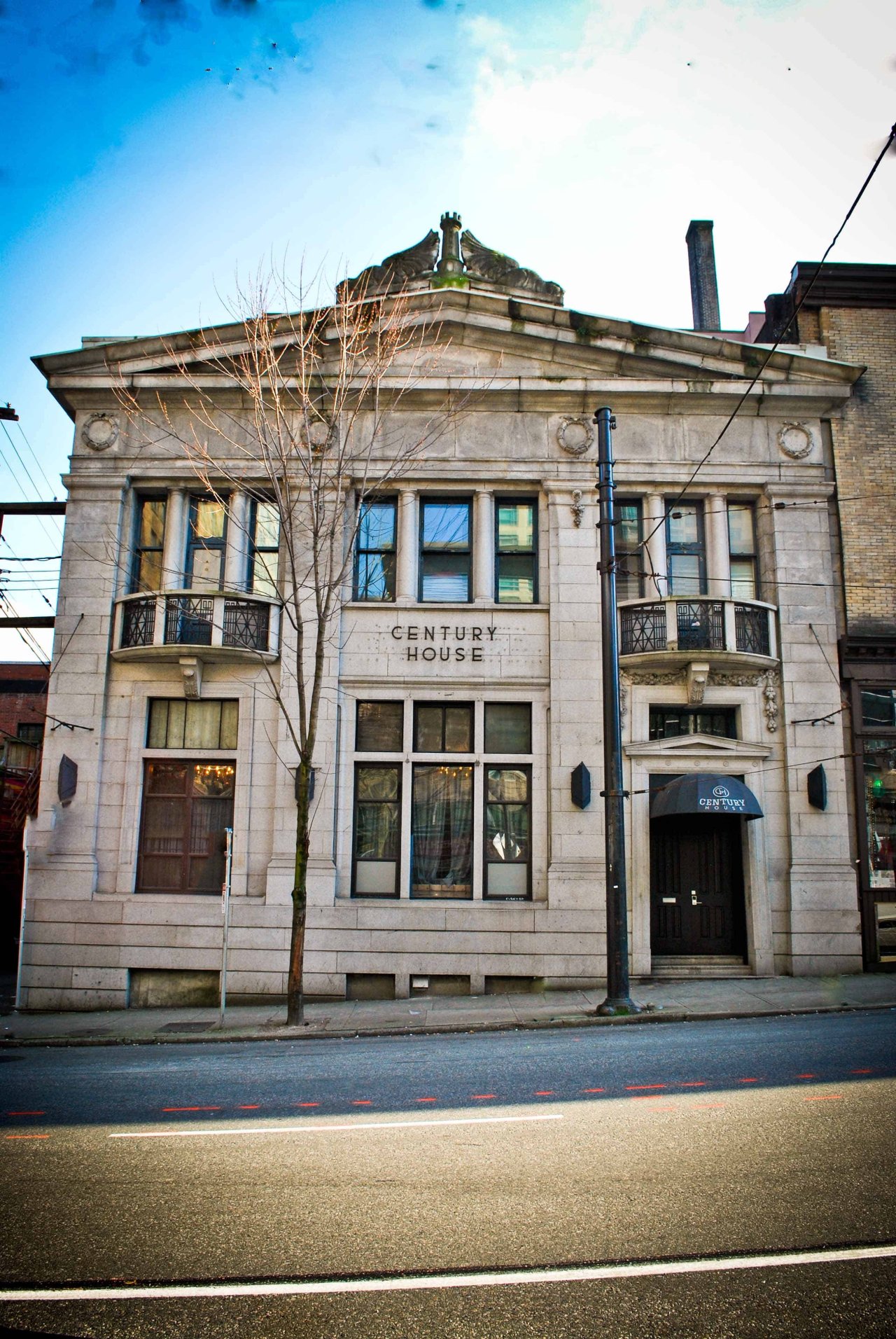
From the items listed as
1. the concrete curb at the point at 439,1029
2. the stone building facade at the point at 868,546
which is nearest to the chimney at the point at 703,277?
the stone building facade at the point at 868,546

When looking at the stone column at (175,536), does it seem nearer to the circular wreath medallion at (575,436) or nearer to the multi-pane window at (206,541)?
the multi-pane window at (206,541)

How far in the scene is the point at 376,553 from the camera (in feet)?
59.3

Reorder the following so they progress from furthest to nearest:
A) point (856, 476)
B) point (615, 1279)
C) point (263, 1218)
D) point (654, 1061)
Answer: point (856, 476) < point (654, 1061) < point (263, 1218) < point (615, 1279)

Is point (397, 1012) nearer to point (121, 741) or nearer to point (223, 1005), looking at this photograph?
point (223, 1005)

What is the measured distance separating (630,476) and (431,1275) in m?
15.3

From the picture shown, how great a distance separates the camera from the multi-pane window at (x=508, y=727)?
17219mm

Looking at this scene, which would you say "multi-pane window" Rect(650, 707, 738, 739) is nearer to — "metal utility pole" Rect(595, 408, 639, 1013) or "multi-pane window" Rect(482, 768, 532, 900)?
"multi-pane window" Rect(482, 768, 532, 900)

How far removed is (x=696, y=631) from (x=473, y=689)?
419 cm

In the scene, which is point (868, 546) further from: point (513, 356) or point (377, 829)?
point (377, 829)

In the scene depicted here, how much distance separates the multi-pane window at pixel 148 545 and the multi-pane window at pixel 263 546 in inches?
69.8

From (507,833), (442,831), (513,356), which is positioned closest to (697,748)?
(507,833)

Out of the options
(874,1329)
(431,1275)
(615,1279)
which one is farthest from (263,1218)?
(874,1329)

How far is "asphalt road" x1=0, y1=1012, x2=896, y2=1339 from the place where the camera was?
3984 mm

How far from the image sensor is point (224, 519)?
1830cm
